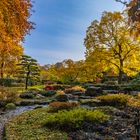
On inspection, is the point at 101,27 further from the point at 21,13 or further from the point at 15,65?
the point at 21,13

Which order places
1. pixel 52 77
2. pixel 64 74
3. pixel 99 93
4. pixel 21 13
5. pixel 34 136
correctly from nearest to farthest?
pixel 34 136, pixel 21 13, pixel 99 93, pixel 64 74, pixel 52 77

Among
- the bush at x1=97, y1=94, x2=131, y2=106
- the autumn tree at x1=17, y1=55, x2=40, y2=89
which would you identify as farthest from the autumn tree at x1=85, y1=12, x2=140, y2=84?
the bush at x1=97, y1=94, x2=131, y2=106

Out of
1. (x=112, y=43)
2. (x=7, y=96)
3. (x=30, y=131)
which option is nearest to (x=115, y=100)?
(x=7, y=96)

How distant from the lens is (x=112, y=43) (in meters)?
49.5

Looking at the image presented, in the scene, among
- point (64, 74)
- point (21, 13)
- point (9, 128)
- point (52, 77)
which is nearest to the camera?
point (9, 128)

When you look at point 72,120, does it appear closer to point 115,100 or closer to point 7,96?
point 115,100

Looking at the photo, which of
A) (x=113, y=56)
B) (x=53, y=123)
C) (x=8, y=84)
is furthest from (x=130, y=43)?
(x=53, y=123)

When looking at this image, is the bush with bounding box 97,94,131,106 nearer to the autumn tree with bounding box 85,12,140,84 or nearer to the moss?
the moss

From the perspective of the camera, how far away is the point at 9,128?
15.4 m

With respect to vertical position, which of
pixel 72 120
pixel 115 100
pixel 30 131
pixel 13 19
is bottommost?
pixel 30 131

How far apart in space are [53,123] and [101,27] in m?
34.6

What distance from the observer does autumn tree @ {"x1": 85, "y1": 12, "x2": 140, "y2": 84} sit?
49.1 metres

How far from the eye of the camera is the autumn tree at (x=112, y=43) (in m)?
49.1

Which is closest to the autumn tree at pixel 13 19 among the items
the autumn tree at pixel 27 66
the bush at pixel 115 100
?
the bush at pixel 115 100
